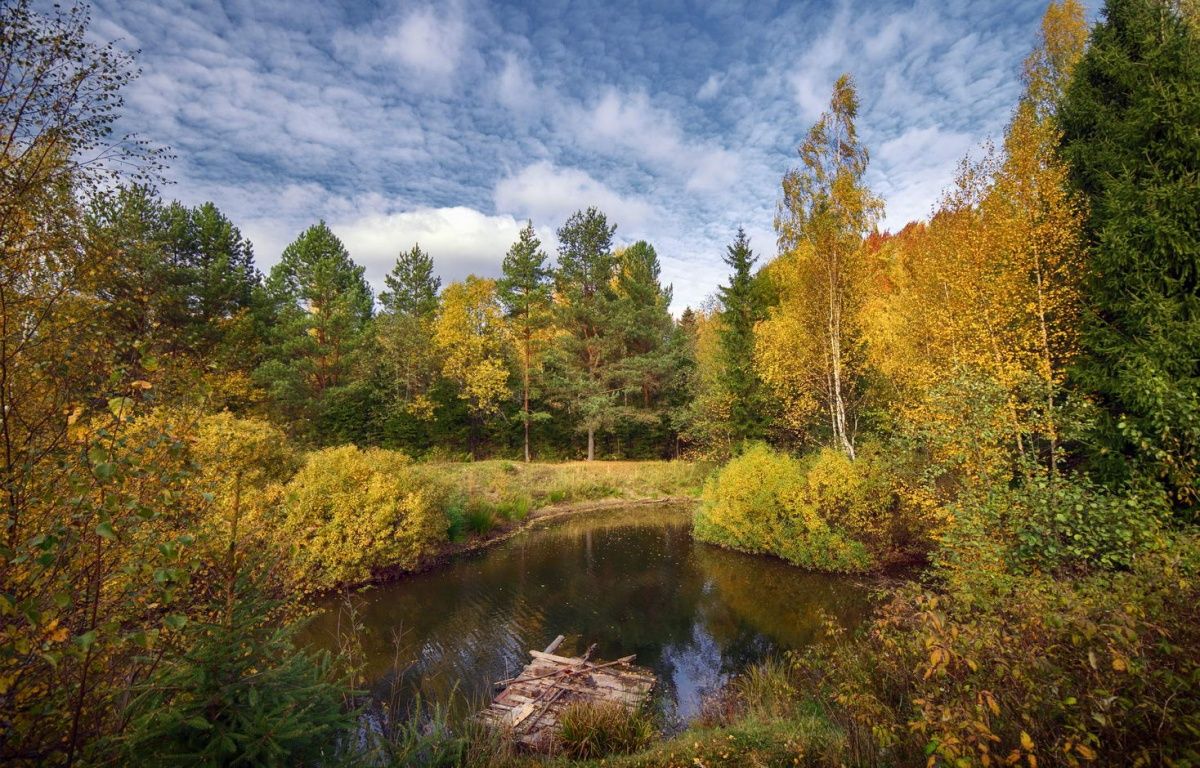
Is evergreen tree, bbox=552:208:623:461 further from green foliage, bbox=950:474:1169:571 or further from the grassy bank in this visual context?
green foliage, bbox=950:474:1169:571

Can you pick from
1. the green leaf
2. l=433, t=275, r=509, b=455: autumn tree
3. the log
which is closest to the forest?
the green leaf

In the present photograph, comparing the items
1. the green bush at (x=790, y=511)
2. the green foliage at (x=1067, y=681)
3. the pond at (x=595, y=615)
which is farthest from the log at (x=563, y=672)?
the green bush at (x=790, y=511)

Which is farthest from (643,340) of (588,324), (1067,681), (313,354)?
(1067,681)

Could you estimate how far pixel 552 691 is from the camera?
8.60m

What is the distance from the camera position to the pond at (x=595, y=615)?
33.1 feet

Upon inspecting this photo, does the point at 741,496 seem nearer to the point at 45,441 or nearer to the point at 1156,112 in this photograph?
the point at 1156,112

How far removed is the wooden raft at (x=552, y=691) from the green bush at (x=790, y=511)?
775cm

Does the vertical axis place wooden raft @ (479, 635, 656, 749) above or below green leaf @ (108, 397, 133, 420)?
below

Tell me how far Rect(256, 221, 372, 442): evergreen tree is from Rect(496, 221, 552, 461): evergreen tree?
9192 millimetres

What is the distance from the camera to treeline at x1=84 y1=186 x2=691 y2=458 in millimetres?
25266

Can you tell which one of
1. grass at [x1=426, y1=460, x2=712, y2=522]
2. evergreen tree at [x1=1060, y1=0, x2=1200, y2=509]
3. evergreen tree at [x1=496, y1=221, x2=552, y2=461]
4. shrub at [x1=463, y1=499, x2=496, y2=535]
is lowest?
A: shrub at [x1=463, y1=499, x2=496, y2=535]

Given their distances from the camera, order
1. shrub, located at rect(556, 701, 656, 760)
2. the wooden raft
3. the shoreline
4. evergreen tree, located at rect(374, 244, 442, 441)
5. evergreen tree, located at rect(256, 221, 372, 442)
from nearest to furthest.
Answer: shrub, located at rect(556, 701, 656, 760), the wooden raft, the shoreline, evergreen tree, located at rect(256, 221, 372, 442), evergreen tree, located at rect(374, 244, 442, 441)

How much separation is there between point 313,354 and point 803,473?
25102 mm

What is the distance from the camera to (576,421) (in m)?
34.5
